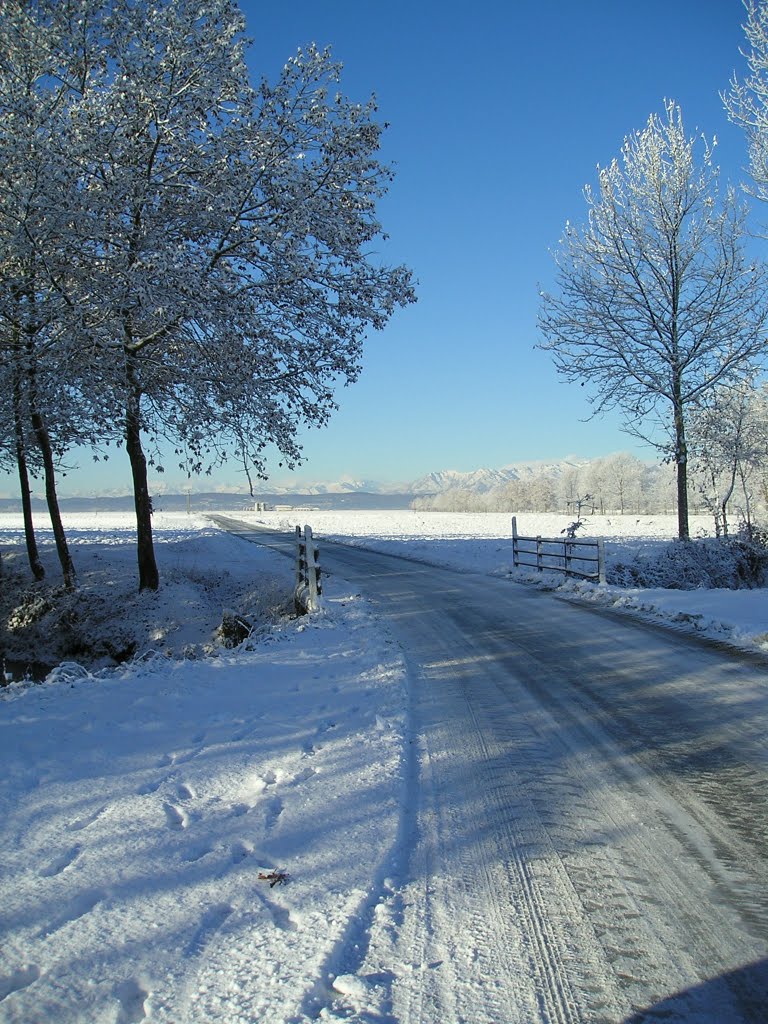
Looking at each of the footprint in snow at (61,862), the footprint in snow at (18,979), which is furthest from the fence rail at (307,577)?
the footprint in snow at (18,979)

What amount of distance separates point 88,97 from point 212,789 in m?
10.2

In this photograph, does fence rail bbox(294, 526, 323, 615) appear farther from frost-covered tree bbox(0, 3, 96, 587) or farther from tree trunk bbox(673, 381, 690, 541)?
tree trunk bbox(673, 381, 690, 541)

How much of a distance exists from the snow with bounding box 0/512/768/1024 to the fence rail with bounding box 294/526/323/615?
3.92 metres

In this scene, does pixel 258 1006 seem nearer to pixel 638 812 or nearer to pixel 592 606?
pixel 638 812

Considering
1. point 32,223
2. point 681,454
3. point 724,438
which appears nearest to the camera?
point 32,223

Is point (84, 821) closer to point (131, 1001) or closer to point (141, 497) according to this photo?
point (131, 1001)

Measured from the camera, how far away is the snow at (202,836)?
8.18 ft

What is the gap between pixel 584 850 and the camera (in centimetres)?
348

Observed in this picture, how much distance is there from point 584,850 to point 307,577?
33.0 ft

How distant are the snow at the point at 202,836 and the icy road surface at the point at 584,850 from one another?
0.25 metres

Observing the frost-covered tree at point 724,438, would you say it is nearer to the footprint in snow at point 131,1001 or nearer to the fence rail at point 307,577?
the fence rail at point 307,577

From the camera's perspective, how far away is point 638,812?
3.90 metres

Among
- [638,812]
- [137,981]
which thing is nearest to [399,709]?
[638,812]

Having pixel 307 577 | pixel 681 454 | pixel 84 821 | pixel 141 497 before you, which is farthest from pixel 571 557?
pixel 84 821
